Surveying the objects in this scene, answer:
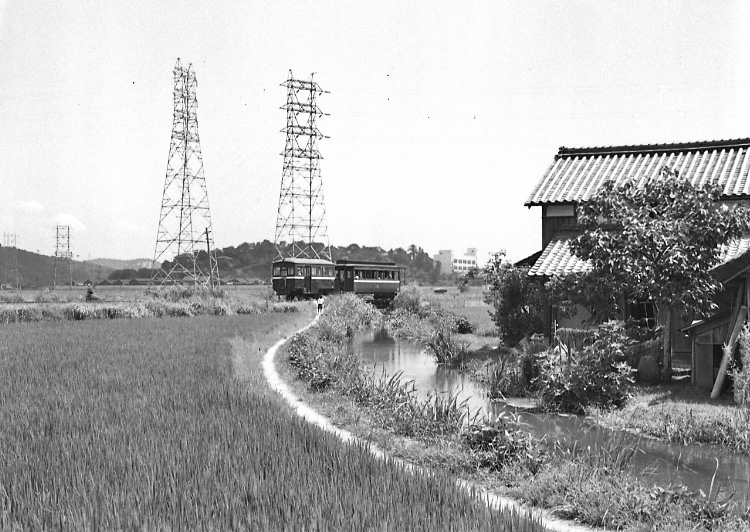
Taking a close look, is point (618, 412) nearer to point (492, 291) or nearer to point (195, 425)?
point (195, 425)

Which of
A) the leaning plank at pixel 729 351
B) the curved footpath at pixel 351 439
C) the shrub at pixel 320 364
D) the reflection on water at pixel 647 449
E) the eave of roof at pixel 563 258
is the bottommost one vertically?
the reflection on water at pixel 647 449

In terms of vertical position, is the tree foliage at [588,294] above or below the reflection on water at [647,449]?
above

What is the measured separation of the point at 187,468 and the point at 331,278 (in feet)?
119

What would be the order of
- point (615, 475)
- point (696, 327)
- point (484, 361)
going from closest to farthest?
1. point (615, 475)
2. point (696, 327)
3. point (484, 361)

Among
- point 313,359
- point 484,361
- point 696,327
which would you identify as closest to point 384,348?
point 484,361

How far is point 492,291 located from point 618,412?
883 cm

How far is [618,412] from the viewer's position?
1018 cm

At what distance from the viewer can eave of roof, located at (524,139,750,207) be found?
56.1 feet

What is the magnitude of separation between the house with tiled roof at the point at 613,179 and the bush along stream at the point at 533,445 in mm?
2354

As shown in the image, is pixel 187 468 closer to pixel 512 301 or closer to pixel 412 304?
pixel 512 301

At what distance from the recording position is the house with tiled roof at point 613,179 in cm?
Result: 1517

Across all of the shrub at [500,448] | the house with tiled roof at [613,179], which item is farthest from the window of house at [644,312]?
the shrub at [500,448]

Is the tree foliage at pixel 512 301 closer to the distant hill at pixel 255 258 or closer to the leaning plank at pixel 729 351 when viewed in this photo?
the leaning plank at pixel 729 351

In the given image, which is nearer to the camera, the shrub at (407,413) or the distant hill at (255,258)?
the shrub at (407,413)
